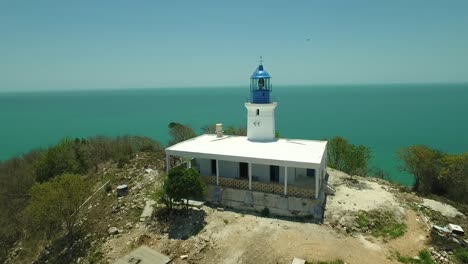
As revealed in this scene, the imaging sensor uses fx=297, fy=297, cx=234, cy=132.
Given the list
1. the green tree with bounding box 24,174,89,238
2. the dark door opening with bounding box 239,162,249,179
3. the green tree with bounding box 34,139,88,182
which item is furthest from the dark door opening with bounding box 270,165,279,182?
the green tree with bounding box 34,139,88,182

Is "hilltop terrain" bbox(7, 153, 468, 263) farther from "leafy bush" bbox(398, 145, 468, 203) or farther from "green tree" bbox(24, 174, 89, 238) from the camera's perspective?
"leafy bush" bbox(398, 145, 468, 203)

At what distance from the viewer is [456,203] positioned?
19.3 metres

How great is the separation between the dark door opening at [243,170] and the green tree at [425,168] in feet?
41.4

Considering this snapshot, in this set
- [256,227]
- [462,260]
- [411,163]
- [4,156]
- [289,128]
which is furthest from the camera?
[289,128]

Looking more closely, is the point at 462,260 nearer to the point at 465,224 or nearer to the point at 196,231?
the point at 465,224

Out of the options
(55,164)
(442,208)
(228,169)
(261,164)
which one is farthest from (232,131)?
(442,208)

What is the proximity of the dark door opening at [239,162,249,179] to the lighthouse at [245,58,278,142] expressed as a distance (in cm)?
343

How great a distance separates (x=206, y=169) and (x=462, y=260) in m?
14.3

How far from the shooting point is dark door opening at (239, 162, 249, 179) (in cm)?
1959

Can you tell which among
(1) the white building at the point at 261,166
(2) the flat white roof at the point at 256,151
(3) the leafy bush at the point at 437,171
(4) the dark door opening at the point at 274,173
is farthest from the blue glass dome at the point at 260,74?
(3) the leafy bush at the point at 437,171

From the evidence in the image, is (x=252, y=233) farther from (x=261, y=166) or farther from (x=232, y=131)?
(x=232, y=131)

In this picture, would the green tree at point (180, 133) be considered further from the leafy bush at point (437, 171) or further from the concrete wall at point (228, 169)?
the leafy bush at point (437, 171)

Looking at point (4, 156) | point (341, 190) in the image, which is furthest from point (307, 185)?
point (4, 156)

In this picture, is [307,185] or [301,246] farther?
[307,185]
